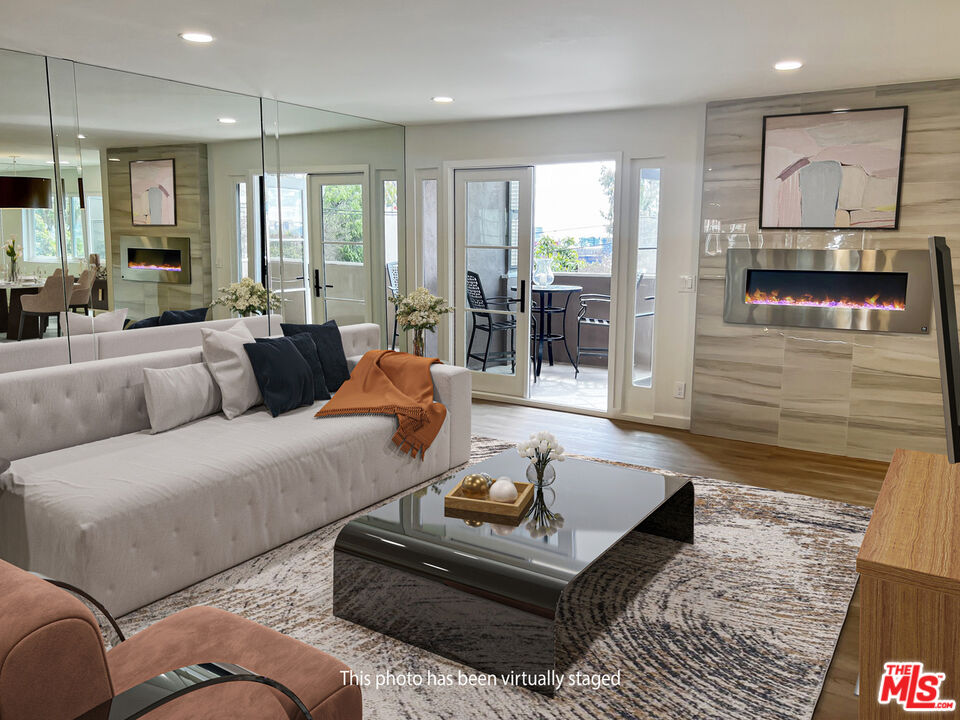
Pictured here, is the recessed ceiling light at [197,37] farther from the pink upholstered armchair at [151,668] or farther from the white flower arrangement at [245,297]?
the pink upholstered armchair at [151,668]

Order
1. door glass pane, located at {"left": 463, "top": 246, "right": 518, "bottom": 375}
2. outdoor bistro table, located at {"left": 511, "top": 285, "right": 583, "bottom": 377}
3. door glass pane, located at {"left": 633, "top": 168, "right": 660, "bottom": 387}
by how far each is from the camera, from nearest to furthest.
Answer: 1. door glass pane, located at {"left": 633, "top": 168, "right": 660, "bottom": 387}
2. door glass pane, located at {"left": 463, "top": 246, "right": 518, "bottom": 375}
3. outdoor bistro table, located at {"left": 511, "top": 285, "right": 583, "bottom": 377}

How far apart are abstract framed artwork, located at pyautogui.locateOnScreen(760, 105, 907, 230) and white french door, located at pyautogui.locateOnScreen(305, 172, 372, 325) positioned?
10.5 ft

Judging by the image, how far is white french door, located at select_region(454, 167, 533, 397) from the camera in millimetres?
6266

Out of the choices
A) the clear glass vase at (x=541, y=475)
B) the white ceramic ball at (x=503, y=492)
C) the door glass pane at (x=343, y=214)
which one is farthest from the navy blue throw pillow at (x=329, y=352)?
the door glass pane at (x=343, y=214)

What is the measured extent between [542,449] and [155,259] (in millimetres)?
A: 2883

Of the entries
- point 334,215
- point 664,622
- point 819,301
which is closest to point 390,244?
point 334,215

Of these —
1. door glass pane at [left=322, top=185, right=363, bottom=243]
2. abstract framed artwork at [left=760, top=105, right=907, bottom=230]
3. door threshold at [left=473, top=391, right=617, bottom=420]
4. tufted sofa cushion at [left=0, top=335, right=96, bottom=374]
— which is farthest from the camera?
door glass pane at [left=322, top=185, right=363, bottom=243]

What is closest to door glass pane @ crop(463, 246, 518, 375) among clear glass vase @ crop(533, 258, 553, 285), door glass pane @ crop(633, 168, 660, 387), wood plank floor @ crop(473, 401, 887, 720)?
wood plank floor @ crop(473, 401, 887, 720)

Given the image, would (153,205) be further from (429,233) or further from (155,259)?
(429,233)

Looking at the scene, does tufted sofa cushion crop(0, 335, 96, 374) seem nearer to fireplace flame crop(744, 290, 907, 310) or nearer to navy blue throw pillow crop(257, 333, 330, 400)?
navy blue throw pillow crop(257, 333, 330, 400)

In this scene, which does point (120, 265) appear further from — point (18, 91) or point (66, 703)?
point (66, 703)

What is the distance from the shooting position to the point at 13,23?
339 centimetres

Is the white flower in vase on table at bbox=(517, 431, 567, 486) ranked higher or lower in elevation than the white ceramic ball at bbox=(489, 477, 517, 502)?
higher

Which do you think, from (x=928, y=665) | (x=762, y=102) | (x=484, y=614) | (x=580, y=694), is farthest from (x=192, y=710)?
(x=762, y=102)
